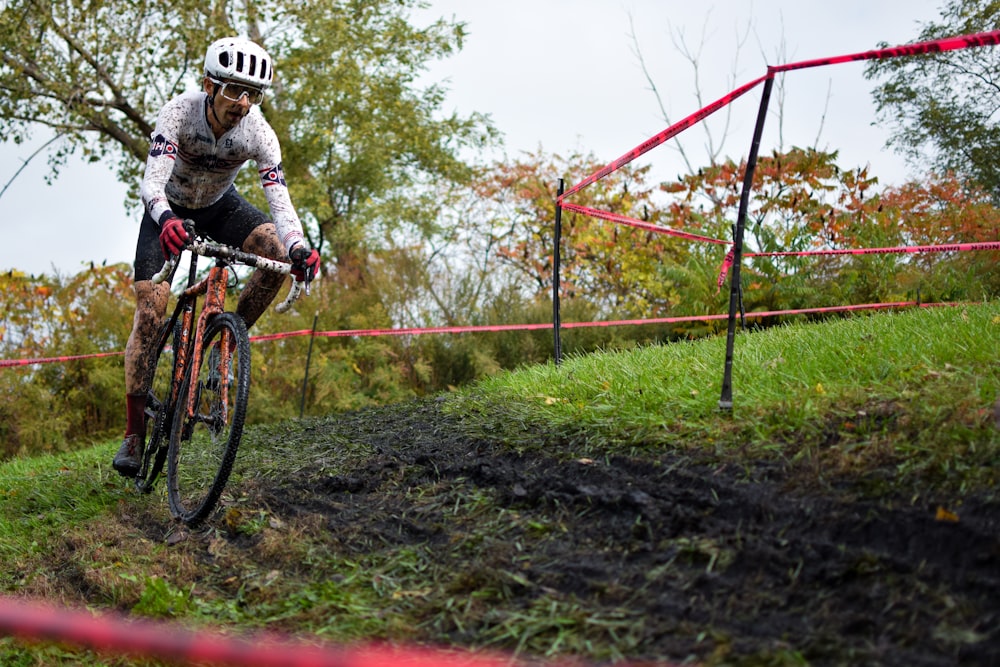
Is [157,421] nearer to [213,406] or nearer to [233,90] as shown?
[213,406]

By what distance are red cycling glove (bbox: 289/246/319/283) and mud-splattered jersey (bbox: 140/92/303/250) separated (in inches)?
7.4

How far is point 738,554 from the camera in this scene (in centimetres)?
315

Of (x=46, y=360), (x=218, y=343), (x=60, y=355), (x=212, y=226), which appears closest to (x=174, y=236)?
(x=218, y=343)

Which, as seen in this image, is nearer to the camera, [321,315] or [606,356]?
[606,356]

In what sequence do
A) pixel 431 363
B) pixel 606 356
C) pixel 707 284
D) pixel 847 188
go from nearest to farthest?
pixel 606 356, pixel 707 284, pixel 431 363, pixel 847 188

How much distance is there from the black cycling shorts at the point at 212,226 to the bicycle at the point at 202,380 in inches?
8.8

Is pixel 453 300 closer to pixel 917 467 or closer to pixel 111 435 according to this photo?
pixel 111 435

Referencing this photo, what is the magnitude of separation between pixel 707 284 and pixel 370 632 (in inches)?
322

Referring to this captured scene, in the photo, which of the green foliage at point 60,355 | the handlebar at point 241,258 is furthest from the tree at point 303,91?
the handlebar at point 241,258

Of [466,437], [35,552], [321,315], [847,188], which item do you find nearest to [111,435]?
[321,315]

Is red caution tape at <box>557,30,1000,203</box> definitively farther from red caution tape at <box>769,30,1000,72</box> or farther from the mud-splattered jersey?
the mud-splattered jersey

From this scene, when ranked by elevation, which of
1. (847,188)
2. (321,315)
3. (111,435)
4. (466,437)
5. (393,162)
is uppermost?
(393,162)

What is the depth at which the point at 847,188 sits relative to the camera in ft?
49.7

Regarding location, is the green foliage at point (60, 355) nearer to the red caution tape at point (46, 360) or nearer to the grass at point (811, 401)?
the red caution tape at point (46, 360)
